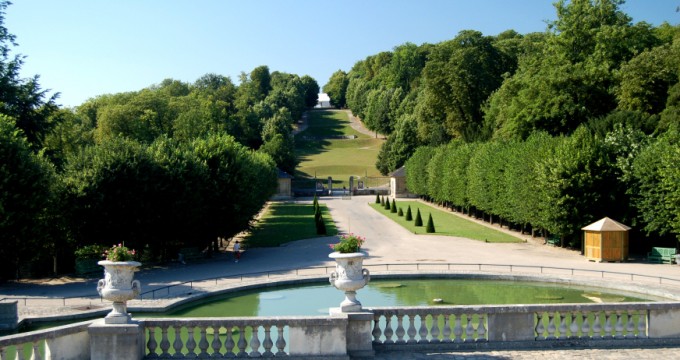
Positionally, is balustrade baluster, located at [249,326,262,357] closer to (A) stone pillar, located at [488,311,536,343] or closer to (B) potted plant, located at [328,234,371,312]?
(B) potted plant, located at [328,234,371,312]

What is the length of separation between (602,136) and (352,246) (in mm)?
41702

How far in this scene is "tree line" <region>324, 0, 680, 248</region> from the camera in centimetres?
3934

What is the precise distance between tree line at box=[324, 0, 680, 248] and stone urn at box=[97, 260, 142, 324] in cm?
2936

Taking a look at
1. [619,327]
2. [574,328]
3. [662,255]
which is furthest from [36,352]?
[662,255]

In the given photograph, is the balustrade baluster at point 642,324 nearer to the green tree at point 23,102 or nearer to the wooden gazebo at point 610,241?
the wooden gazebo at point 610,241

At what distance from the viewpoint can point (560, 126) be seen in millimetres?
64562

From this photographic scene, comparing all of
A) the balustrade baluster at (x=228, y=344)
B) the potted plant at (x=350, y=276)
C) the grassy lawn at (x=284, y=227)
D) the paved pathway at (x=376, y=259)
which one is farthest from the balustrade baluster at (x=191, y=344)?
the grassy lawn at (x=284, y=227)

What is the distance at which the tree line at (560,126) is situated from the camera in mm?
39344

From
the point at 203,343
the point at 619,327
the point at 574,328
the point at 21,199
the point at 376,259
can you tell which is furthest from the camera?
the point at 376,259

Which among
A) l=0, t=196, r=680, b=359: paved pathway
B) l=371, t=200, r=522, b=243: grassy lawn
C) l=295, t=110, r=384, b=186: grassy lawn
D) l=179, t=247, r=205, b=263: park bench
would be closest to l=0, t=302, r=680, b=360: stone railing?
l=0, t=196, r=680, b=359: paved pathway

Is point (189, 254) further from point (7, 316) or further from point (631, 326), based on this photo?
point (631, 326)

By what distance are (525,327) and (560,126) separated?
175 feet

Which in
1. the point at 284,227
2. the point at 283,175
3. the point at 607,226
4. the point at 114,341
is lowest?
the point at 284,227

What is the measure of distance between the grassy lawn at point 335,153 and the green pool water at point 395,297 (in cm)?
9579
